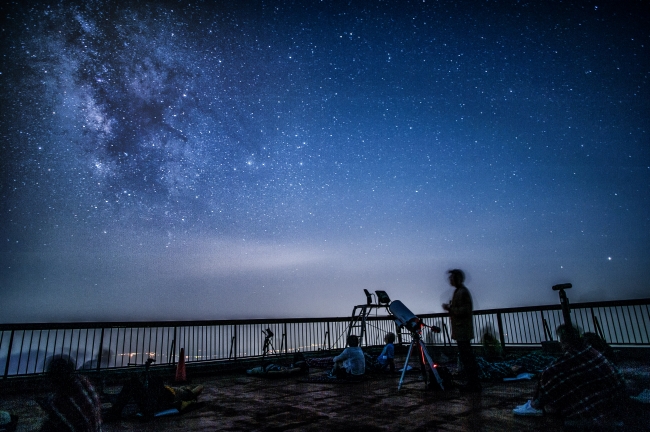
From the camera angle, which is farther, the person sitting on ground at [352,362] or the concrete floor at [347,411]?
the person sitting on ground at [352,362]

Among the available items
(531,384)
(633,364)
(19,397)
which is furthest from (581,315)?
(19,397)

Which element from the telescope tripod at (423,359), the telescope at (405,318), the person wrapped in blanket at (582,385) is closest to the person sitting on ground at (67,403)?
the person wrapped in blanket at (582,385)

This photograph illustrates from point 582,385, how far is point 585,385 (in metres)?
0.03

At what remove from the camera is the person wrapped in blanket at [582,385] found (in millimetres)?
3564

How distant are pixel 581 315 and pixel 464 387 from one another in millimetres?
6172

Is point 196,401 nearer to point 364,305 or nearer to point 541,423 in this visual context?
point 541,423

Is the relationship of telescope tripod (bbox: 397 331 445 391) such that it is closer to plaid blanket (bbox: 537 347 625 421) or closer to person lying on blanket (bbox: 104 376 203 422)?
plaid blanket (bbox: 537 347 625 421)

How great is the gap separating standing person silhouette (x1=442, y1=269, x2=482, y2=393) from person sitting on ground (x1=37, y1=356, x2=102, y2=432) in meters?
5.82

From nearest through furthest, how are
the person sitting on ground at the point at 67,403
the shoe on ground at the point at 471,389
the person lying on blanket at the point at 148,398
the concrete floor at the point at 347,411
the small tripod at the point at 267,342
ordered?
the person sitting on ground at the point at 67,403
the concrete floor at the point at 347,411
the person lying on blanket at the point at 148,398
the shoe on ground at the point at 471,389
the small tripod at the point at 267,342

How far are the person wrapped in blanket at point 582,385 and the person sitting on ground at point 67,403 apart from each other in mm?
4890

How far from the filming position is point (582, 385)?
12.0ft

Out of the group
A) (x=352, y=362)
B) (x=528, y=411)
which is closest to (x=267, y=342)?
(x=352, y=362)

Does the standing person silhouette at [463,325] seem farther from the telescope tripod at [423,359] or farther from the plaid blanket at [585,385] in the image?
the plaid blanket at [585,385]

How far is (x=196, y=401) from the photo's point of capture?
6.27m
